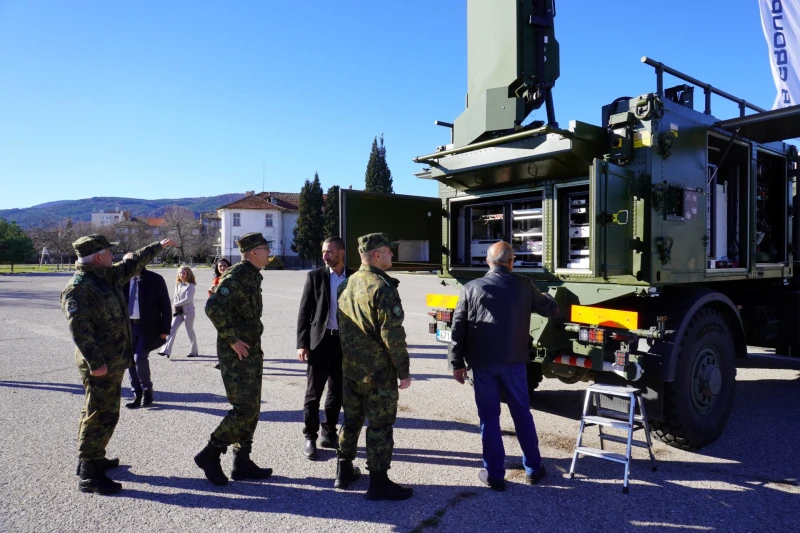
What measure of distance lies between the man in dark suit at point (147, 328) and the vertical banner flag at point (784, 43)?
9.89 metres

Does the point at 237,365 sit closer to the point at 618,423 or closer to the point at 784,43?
the point at 618,423

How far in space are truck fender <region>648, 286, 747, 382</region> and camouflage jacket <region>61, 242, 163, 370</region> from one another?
13.8 ft

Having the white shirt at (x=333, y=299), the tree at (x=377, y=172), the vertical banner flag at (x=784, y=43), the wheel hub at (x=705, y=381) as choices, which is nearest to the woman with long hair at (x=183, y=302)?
the white shirt at (x=333, y=299)

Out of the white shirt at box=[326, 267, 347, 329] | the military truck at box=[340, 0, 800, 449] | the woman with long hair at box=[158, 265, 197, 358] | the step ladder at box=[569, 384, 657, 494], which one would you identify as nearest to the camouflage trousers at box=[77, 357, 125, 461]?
the white shirt at box=[326, 267, 347, 329]

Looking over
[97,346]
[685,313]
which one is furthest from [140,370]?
[685,313]

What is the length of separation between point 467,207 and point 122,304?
3.77 metres

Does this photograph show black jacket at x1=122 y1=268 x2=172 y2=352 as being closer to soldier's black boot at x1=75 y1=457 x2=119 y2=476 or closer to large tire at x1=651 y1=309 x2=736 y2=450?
soldier's black boot at x1=75 y1=457 x2=119 y2=476

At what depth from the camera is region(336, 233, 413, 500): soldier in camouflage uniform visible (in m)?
3.69

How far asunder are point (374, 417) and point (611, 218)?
2425 millimetres

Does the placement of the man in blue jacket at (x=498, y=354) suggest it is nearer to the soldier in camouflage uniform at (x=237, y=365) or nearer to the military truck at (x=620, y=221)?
the military truck at (x=620, y=221)

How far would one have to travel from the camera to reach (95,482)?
3789 millimetres

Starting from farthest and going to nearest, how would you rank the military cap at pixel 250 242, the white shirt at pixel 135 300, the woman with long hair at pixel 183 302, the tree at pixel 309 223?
the tree at pixel 309 223 < the woman with long hair at pixel 183 302 < the white shirt at pixel 135 300 < the military cap at pixel 250 242

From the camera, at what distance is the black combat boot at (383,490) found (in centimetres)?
369

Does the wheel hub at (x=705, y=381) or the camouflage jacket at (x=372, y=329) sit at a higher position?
the camouflage jacket at (x=372, y=329)
